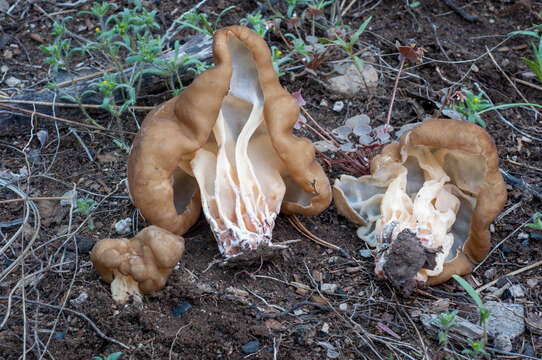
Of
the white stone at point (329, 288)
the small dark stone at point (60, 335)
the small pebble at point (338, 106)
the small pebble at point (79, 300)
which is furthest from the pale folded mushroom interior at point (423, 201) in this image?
the small dark stone at point (60, 335)

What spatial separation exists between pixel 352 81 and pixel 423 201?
67.6 inches

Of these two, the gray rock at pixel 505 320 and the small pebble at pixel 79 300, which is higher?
the small pebble at pixel 79 300

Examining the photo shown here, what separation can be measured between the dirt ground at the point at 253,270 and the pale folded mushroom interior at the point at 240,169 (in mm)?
234

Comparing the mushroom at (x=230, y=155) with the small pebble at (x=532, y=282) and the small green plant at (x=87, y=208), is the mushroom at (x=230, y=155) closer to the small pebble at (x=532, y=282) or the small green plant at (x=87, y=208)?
the small green plant at (x=87, y=208)

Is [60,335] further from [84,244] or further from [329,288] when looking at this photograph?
[329,288]

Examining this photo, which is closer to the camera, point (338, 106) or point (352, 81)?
point (338, 106)

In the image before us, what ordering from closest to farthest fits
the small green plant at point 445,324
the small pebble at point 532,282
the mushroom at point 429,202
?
the small green plant at point 445,324
the mushroom at point 429,202
the small pebble at point 532,282

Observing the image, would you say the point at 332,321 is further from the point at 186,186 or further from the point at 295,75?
the point at 295,75

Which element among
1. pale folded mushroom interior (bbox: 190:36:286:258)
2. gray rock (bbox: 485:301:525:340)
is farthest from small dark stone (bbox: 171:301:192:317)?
gray rock (bbox: 485:301:525:340)

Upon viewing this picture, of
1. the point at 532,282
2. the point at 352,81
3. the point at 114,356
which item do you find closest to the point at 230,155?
the point at 114,356

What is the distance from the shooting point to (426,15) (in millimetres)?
5727

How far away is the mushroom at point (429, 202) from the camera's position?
3447 millimetres

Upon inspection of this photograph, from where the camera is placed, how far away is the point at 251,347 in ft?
9.93

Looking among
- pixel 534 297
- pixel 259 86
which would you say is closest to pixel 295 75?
pixel 259 86
